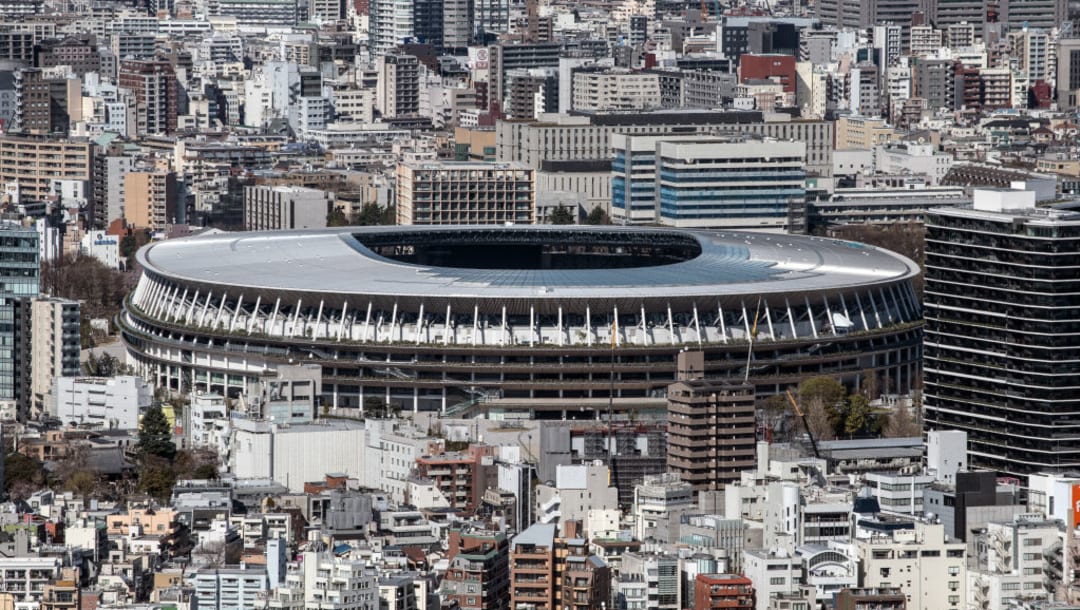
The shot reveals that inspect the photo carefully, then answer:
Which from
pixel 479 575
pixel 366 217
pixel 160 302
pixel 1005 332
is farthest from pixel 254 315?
pixel 366 217

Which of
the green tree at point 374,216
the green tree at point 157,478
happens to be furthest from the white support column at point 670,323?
the green tree at point 374,216

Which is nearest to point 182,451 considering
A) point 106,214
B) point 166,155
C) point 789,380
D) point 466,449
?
point 466,449

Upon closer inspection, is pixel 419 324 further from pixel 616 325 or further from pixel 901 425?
pixel 901 425

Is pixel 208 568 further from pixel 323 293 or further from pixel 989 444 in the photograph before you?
pixel 323 293

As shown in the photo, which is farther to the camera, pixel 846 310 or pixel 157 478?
pixel 846 310

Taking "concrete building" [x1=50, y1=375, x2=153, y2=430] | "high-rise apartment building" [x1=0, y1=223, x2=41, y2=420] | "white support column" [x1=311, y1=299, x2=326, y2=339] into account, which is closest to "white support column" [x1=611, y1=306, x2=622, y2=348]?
"white support column" [x1=311, y1=299, x2=326, y2=339]

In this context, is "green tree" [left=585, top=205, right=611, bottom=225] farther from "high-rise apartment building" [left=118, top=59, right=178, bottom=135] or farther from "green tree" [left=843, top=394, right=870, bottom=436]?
"green tree" [left=843, top=394, right=870, bottom=436]
